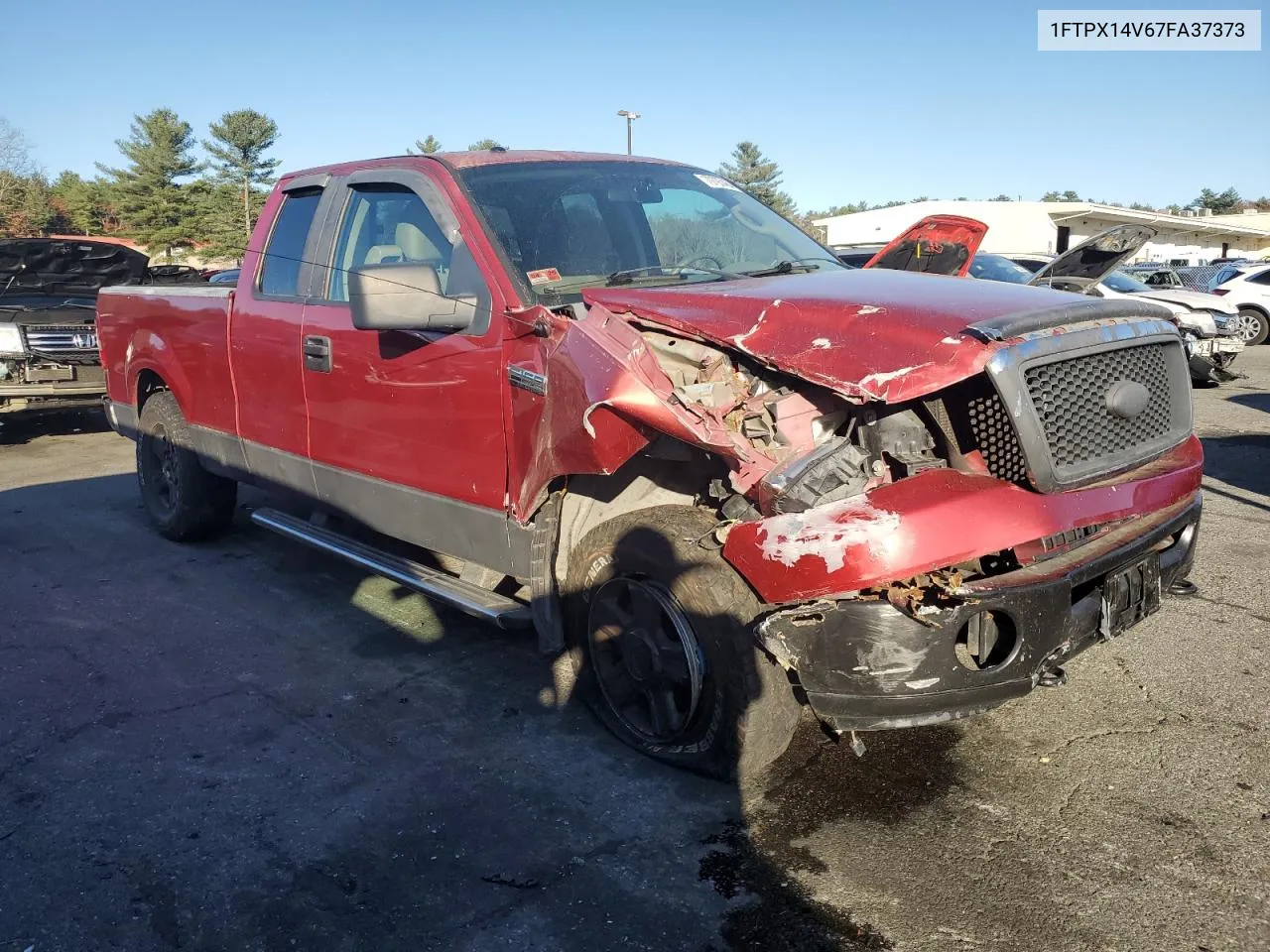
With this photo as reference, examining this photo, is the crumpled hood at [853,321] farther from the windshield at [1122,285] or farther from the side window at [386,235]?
the windshield at [1122,285]

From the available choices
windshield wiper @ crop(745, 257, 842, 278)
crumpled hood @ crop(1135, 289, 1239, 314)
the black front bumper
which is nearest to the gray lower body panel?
the black front bumper

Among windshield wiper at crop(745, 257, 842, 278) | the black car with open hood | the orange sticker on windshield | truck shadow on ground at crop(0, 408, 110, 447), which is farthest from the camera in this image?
truck shadow on ground at crop(0, 408, 110, 447)

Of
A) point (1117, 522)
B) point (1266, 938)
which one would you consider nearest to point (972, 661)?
point (1117, 522)

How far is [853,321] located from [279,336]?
9.89ft

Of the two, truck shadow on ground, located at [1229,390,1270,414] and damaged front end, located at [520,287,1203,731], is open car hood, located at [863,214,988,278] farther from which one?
truck shadow on ground, located at [1229,390,1270,414]

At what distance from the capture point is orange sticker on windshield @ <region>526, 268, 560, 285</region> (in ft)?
11.7

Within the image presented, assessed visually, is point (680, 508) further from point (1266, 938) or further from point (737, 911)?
point (1266, 938)

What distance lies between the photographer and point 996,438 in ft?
9.12

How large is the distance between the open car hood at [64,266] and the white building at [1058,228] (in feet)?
104

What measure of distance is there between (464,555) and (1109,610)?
233 centimetres

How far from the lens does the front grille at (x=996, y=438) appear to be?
273 centimetres

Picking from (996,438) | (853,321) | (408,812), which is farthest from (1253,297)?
(408,812)

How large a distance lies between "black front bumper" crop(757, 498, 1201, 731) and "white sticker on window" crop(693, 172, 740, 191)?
2.64 m

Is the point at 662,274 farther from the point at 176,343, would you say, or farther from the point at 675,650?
the point at 176,343
